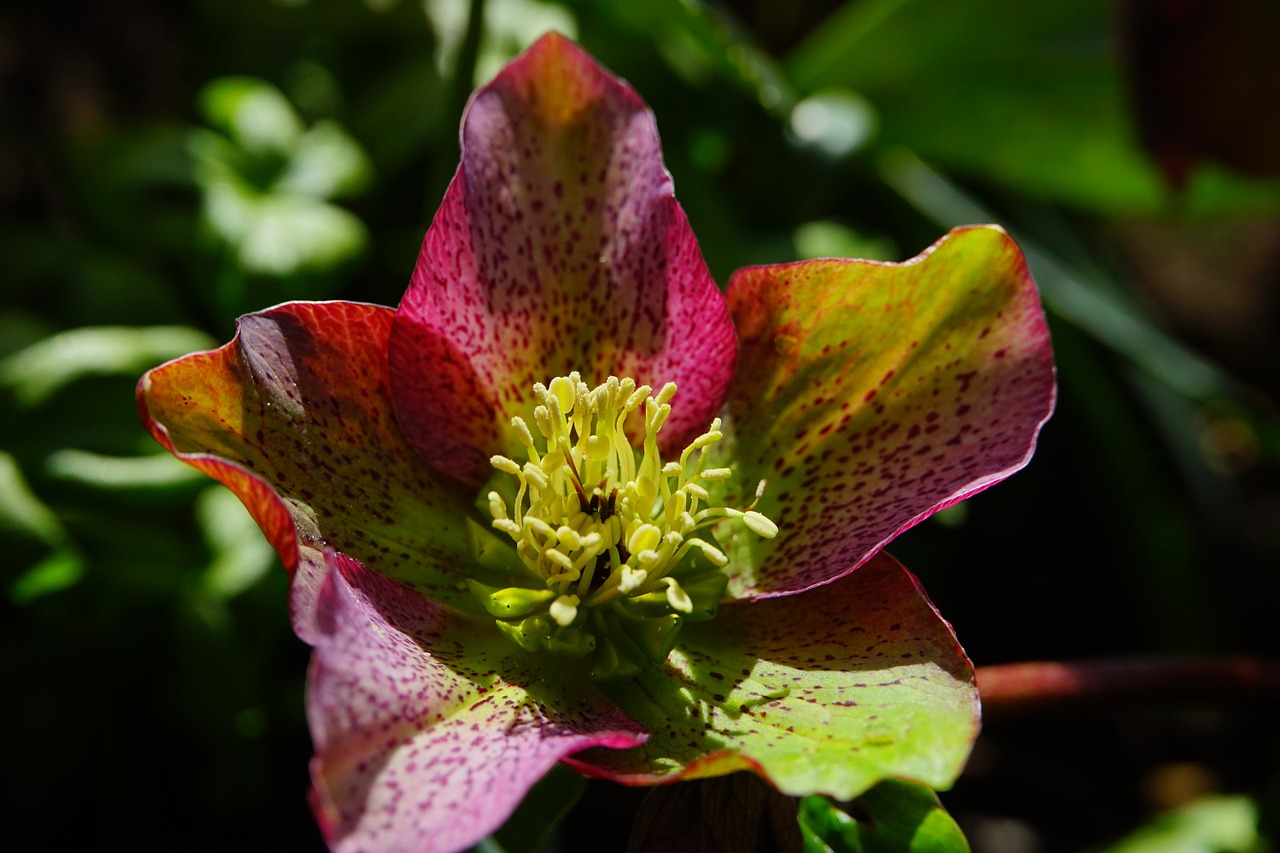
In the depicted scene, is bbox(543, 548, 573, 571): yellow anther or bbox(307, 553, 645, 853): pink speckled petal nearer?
bbox(307, 553, 645, 853): pink speckled petal

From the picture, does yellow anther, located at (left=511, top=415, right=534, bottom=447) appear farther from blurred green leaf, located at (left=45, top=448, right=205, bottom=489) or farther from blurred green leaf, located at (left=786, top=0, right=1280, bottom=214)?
blurred green leaf, located at (left=786, top=0, right=1280, bottom=214)

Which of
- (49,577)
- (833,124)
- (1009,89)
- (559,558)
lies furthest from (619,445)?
A: (1009,89)

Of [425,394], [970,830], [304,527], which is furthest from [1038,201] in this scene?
[304,527]

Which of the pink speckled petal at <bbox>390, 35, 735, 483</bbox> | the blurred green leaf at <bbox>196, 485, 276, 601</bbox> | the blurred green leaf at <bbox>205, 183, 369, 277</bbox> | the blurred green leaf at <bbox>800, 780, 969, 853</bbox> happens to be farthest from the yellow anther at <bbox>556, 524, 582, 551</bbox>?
the blurred green leaf at <bbox>205, 183, 369, 277</bbox>

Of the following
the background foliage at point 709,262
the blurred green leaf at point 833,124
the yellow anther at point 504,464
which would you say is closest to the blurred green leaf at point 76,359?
the background foliage at point 709,262

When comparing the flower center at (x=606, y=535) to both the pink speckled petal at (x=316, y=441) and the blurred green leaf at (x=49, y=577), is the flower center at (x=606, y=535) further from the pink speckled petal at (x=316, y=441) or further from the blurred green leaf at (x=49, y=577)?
the blurred green leaf at (x=49, y=577)

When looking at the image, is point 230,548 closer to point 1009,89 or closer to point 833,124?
point 833,124
